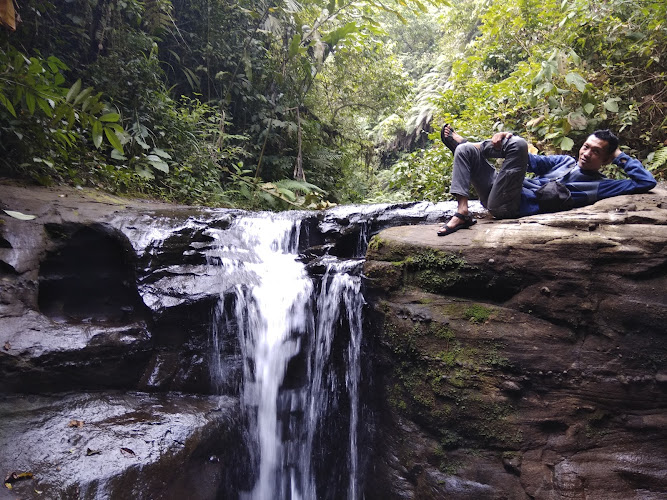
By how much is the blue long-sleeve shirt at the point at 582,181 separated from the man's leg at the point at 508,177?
0.18m

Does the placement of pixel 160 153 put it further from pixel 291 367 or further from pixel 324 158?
pixel 291 367

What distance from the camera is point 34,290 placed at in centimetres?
375

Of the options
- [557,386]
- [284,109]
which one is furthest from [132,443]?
[284,109]

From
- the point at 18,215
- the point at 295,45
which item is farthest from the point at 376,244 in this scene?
the point at 295,45

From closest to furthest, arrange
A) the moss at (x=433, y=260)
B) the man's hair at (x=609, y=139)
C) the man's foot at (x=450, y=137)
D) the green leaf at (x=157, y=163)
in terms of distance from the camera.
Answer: the moss at (x=433, y=260) → the man's hair at (x=609, y=139) → the man's foot at (x=450, y=137) → the green leaf at (x=157, y=163)

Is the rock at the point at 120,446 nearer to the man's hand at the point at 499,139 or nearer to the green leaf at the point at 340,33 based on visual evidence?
the man's hand at the point at 499,139

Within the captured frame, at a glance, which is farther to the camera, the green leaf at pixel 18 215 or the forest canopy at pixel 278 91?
the forest canopy at pixel 278 91

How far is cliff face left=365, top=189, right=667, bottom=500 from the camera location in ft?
9.38

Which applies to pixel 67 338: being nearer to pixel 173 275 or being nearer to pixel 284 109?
pixel 173 275

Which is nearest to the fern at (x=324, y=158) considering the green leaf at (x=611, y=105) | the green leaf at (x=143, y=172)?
the green leaf at (x=143, y=172)

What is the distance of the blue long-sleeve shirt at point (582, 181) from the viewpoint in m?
3.63

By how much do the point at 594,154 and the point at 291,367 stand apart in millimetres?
3661

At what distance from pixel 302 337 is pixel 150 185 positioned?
4.64 metres

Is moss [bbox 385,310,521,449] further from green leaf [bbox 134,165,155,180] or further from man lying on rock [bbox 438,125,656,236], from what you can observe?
green leaf [bbox 134,165,155,180]
